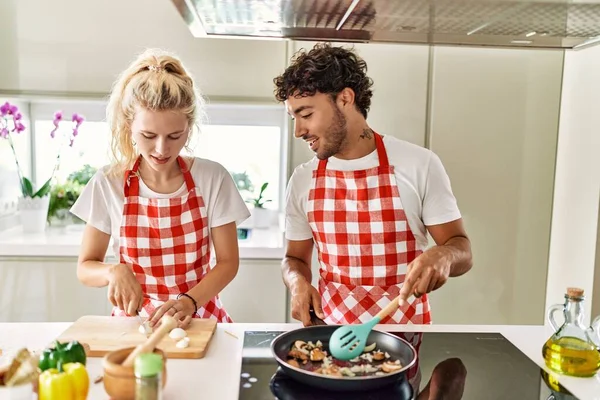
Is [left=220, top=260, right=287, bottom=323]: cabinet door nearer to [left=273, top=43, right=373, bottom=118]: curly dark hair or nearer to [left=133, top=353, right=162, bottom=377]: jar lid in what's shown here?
[left=273, top=43, right=373, bottom=118]: curly dark hair

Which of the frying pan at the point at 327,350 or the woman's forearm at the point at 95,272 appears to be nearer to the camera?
the frying pan at the point at 327,350

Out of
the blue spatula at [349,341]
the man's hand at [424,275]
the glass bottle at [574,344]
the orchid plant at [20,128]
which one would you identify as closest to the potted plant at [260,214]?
the orchid plant at [20,128]

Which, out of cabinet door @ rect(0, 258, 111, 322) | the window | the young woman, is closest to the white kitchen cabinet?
cabinet door @ rect(0, 258, 111, 322)

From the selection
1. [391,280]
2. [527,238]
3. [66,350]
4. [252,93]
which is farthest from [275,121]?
[66,350]

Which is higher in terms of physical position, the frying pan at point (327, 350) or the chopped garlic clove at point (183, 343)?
the frying pan at point (327, 350)

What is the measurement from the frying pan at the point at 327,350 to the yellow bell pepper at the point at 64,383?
0.32m

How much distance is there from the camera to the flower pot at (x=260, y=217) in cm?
257

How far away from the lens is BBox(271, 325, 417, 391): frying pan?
91cm

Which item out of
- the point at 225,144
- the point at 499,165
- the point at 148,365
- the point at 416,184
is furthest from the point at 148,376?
the point at 225,144

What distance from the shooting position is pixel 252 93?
220 centimetres

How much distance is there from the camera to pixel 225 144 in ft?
9.13

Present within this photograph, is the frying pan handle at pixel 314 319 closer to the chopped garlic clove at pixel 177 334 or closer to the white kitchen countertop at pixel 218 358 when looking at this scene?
the white kitchen countertop at pixel 218 358

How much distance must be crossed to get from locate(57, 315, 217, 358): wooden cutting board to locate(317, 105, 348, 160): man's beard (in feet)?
1.71

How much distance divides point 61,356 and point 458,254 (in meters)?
0.90
